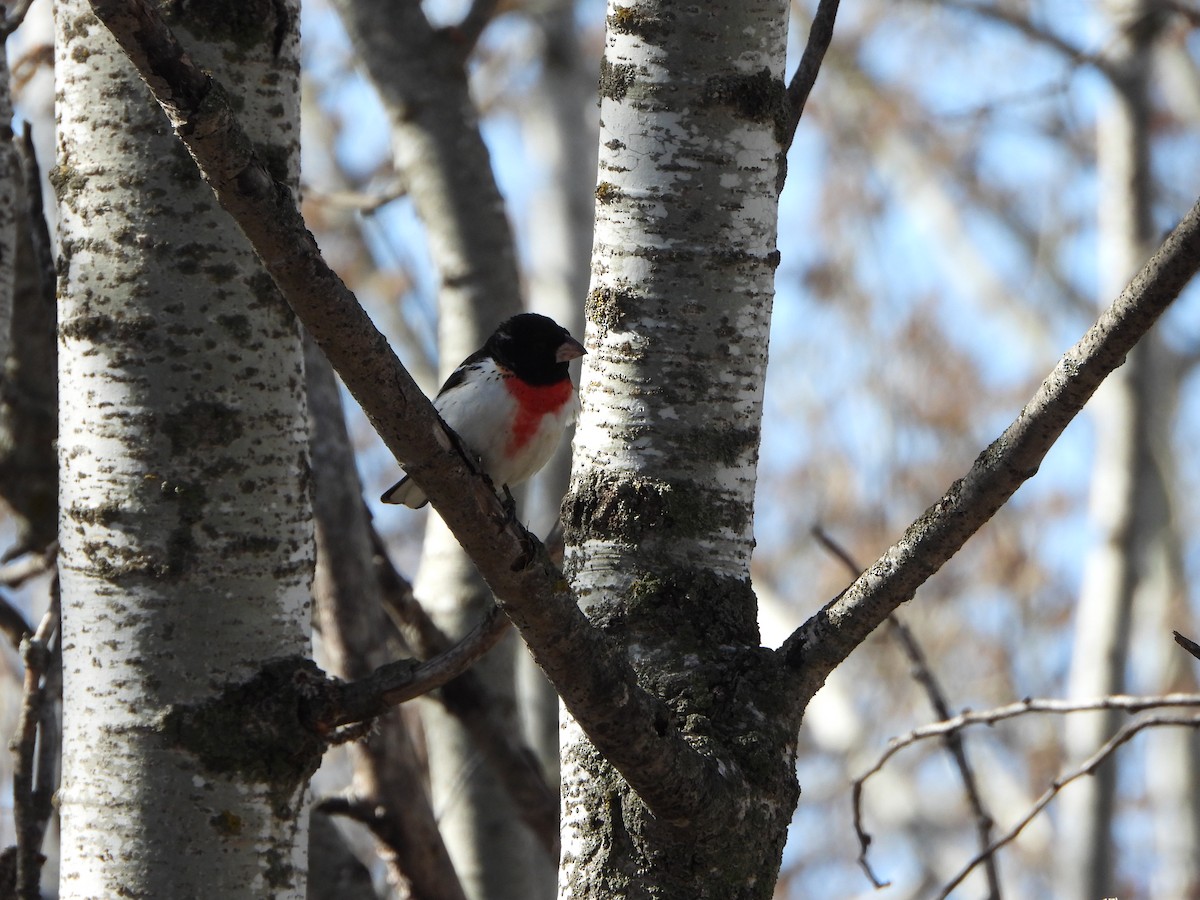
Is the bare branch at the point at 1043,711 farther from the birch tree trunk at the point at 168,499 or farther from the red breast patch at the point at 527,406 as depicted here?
the red breast patch at the point at 527,406

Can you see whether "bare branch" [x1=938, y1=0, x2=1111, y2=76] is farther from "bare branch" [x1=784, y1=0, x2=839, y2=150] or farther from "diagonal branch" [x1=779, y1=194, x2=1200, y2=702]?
"diagonal branch" [x1=779, y1=194, x2=1200, y2=702]

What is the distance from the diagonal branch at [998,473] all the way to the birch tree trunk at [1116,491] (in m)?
4.67

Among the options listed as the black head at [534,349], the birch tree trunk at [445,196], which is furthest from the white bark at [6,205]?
the birch tree trunk at [445,196]

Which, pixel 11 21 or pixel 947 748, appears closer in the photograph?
pixel 947 748

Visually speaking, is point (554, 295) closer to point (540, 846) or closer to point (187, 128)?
point (540, 846)

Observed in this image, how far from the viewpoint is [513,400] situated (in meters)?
3.77

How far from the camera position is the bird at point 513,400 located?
12.4 ft

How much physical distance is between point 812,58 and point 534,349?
65.8 inches

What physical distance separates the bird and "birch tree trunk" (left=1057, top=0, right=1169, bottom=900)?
11.7 feet

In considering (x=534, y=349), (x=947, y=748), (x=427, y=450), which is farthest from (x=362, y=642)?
(x=427, y=450)

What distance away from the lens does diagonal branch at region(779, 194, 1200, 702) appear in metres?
1.73

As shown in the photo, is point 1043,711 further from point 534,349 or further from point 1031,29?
point 1031,29

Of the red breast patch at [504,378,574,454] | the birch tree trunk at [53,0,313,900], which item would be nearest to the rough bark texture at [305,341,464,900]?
the red breast patch at [504,378,574,454]

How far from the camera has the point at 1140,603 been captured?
1002 centimetres
